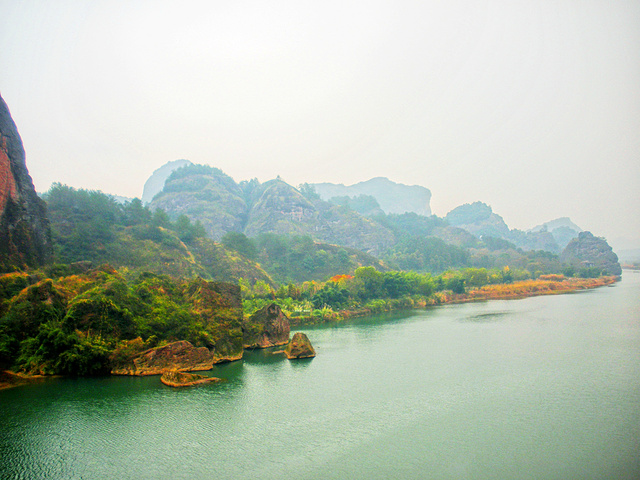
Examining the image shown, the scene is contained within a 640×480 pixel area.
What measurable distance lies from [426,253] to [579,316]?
6241cm

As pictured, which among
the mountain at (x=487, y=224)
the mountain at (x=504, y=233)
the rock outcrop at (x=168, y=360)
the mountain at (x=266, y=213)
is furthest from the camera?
the mountain at (x=487, y=224)

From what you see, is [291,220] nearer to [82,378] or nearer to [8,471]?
[82,378]

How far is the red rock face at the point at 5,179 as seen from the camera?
23.5 metres

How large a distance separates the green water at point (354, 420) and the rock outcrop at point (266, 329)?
109 inches

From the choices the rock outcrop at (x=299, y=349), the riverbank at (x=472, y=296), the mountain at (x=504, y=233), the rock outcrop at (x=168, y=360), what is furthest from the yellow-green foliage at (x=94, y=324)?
the mountain at (x=504, y=233)

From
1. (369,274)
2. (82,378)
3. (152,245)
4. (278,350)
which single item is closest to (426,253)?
(369,274)

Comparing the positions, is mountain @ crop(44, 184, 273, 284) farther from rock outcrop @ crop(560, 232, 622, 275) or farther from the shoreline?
rock outcrop @ crop(560, 232, 622, 275)

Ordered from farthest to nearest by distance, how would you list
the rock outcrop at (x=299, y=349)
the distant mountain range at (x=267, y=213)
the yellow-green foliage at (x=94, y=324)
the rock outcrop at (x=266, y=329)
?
1. the distant mountain range at (x=267, y=213)
2. the rock outcrop at (x=266, y=329)
3. the rock outcrop at (x=299, y=349)
4. the yellow-green foliage at (x=94, y=324)

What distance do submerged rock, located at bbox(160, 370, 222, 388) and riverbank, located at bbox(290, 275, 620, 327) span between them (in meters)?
18.3

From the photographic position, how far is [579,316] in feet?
111

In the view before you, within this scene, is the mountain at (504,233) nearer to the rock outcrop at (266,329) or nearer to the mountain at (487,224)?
the mountain at (487,224)

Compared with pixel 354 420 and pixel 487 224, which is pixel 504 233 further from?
pixel 354 420

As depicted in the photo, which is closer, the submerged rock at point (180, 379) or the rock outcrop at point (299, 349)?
the submerged rock at point (180, 379)

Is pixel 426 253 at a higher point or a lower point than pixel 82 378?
higher
